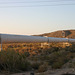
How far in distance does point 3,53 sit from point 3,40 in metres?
9.06

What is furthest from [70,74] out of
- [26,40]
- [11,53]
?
[26,40]

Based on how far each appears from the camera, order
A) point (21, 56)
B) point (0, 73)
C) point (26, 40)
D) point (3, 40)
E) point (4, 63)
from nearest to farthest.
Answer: point (0, 73) → point (4, 63) → point (21, 56) → point (3, 40) → point (26, 40)

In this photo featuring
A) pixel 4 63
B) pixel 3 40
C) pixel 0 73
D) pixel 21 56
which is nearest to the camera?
pixel 0 73

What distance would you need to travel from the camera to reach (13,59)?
31.9 ft

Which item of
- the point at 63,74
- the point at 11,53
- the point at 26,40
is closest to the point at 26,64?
the point at 11,53

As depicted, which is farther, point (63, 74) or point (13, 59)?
point (13, 59)

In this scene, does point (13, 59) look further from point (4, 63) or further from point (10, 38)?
point (10, 38)

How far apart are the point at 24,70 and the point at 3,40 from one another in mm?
9639

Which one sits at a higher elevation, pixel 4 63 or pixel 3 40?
pixel 3 40

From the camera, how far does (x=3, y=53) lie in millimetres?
9977

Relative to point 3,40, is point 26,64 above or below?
below

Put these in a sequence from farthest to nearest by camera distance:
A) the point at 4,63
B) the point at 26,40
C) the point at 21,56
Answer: the point at 26,40, the point at 21,56, the point at 4,63

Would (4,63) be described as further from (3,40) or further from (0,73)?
(3,40)

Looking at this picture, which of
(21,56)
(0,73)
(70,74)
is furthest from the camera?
(21,56)
